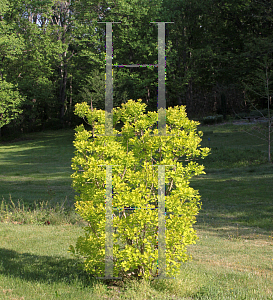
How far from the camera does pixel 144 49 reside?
87.8 feet

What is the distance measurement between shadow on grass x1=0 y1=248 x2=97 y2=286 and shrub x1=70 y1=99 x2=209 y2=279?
371 millimetres

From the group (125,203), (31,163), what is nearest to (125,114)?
(125,203)

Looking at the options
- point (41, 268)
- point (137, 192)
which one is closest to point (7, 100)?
point (41, 268)

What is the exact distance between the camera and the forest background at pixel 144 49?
26438 millimetres

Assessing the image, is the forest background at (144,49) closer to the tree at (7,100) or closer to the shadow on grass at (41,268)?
the tree at (7,100)

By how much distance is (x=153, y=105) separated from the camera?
29656 millimetres

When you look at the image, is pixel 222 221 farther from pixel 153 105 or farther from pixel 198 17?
pixel 198 17

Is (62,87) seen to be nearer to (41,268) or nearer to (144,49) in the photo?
(144,49)

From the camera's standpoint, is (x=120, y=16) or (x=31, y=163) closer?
(x=31, y=163)

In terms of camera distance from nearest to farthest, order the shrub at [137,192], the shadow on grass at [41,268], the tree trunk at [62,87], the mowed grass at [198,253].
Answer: the shrub at [137,192]
the mowed grass at [198,253]
the shadow on grass at [41,268]
the tree trunk at [62,87]

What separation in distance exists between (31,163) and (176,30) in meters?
18.9

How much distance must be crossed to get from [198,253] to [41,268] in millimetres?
2463

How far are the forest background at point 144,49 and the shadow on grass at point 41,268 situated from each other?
64.5ft

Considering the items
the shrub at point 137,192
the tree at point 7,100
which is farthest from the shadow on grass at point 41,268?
the tree at point 7,100
